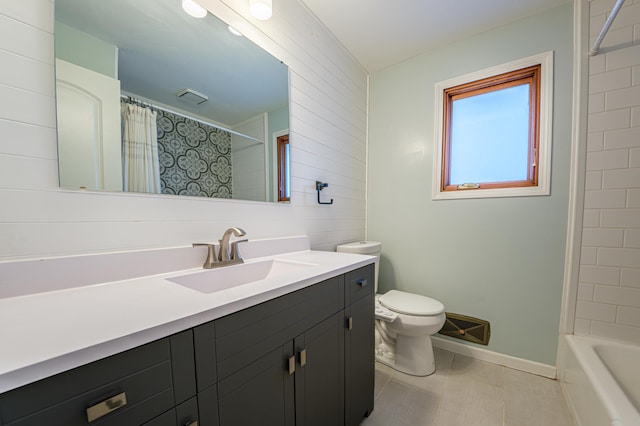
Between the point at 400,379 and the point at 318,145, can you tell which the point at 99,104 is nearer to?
the point at 318,145

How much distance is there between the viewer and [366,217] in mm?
2318

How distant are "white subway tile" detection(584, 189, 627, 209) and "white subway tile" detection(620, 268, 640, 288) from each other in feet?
1.21

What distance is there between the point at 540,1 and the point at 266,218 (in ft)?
7.20

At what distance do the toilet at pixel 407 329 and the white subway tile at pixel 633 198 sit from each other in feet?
3.91

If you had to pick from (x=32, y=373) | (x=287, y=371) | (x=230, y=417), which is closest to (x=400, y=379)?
(x=287, y=371)

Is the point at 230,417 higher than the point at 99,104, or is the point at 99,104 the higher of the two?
the point at 99,104

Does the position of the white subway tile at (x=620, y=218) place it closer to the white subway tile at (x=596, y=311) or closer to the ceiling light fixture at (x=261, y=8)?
the white subway tile at (x=596, y=311)

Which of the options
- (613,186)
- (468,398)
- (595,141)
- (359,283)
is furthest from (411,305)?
(595,141)

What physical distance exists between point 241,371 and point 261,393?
124 mm

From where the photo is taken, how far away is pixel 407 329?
1553 millimetres

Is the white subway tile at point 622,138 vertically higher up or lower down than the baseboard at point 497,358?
higher up

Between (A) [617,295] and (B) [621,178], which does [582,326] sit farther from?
(B) [621,178]

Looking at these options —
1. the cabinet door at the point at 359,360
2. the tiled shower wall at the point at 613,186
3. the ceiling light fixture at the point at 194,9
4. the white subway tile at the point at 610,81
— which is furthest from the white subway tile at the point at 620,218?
the ceiling light fixture at the point at 194,9

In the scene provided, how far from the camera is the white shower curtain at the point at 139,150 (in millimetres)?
864
